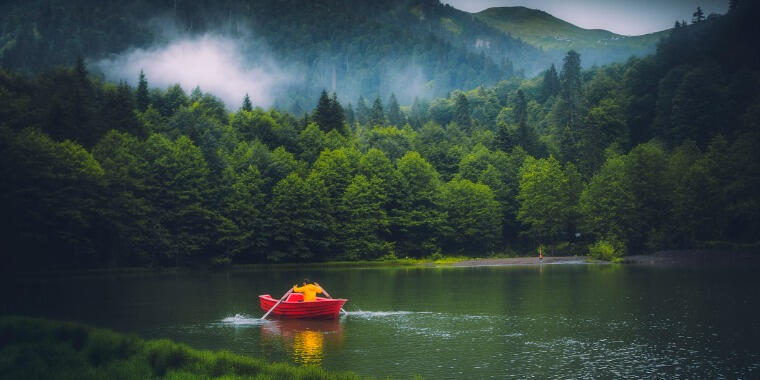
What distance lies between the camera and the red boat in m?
41.5

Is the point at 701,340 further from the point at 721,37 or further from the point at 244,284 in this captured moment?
the point at 721,37

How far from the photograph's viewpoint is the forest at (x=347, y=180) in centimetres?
8681

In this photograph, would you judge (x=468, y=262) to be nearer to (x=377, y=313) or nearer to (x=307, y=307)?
(x=377, y=313)

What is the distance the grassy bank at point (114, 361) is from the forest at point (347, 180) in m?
57.5

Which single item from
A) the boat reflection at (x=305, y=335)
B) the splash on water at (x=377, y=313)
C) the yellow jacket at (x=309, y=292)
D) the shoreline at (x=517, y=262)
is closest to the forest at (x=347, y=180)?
the shoreline at (x=517, y=262)

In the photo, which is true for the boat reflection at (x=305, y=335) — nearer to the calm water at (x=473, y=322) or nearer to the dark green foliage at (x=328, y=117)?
the calm water at (x=473, y=322)

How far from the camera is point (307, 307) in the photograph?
42281 millimetres

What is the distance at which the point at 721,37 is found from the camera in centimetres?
14825

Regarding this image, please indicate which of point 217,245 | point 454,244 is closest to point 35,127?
point 217,245

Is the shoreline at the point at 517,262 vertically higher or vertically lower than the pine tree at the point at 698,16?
lower

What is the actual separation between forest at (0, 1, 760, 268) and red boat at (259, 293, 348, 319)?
161ft

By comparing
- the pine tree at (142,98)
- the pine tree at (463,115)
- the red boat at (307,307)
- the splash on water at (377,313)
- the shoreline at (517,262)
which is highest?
the pine tree at (463,115)

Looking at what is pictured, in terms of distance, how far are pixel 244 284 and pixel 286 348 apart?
37659mm


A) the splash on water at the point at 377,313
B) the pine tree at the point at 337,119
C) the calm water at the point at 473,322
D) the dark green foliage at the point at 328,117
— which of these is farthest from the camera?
the pine tree at the point at 337,119
